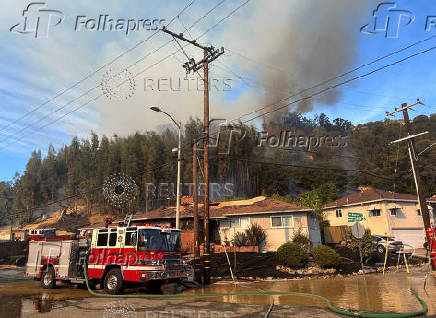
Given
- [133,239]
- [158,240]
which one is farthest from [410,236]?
[133,239]

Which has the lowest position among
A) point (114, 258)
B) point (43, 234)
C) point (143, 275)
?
point (143, 275)

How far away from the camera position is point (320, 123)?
14025 centimetres

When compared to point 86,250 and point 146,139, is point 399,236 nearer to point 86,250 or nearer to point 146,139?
point 86,250

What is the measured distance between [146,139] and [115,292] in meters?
49.8

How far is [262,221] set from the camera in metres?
27.7

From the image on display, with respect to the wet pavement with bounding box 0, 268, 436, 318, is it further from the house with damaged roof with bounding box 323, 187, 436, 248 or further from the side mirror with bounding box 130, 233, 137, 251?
the house with damaged roof with bounding box 323, 187, 436, 248

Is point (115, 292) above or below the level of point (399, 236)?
below

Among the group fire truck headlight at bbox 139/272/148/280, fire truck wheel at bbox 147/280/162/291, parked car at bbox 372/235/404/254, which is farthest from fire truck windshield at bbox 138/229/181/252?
parked car at bbox 372/235/404/254

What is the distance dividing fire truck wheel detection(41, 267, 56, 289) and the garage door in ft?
105

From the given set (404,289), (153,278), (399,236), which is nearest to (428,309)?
(404,289)

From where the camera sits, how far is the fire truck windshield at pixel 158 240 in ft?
40.0

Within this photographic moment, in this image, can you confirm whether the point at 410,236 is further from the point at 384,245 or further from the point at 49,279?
the point at 49,279

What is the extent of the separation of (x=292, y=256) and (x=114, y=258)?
9.75 m

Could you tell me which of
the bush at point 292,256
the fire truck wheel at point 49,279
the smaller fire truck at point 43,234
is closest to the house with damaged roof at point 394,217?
the bush at point 292,256
